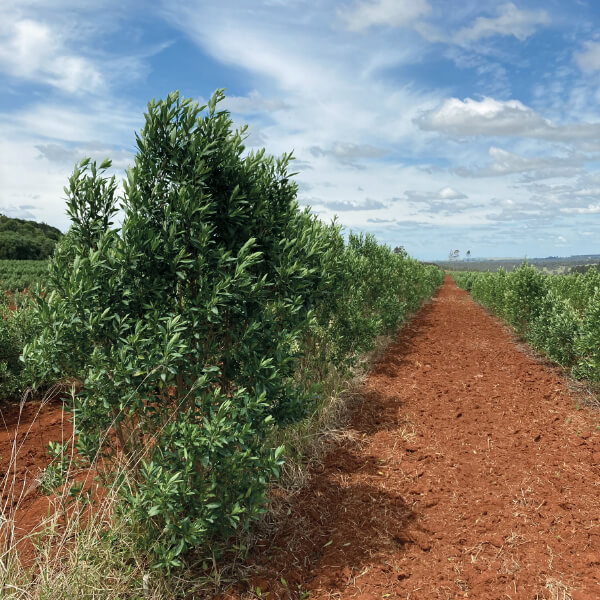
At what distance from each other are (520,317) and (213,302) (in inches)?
472

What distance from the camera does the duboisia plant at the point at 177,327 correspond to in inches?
119

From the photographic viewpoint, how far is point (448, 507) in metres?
4.54

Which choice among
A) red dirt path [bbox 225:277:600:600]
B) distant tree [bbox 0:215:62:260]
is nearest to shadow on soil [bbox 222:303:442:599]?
red dirt path [bbox 225:277:600:600]

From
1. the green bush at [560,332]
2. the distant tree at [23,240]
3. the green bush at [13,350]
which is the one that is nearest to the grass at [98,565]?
the green bush at [13,350]

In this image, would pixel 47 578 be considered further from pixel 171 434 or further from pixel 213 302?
pixel 213 302

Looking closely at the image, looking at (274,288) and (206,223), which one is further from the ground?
(206,223)

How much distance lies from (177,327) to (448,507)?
10.8ft

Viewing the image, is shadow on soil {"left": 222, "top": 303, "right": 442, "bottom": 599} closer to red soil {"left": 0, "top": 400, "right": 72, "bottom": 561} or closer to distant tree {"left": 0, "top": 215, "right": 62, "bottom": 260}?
red soil {"left": 0, "top": 400, "right": 72, "bottom": 561}

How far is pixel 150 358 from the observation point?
2.96 m

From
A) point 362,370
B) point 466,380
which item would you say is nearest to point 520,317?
point 466,380

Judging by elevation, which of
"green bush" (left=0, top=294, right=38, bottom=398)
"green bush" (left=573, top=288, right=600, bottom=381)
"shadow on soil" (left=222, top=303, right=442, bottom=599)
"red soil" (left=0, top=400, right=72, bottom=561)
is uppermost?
"green bush" (left=573, top=288, right=600, bottom=381)

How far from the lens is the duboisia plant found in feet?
9.89

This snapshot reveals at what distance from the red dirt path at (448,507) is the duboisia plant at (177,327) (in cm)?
92

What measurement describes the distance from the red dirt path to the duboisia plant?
0.92m
